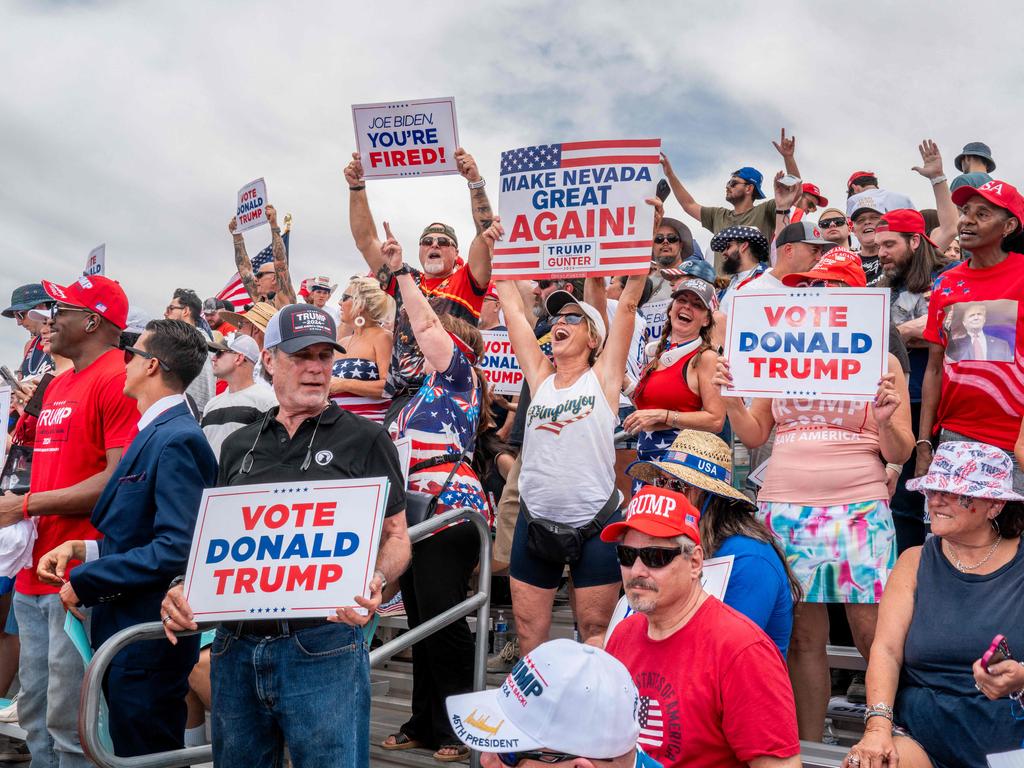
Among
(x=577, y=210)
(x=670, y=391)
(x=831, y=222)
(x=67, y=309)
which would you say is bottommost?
(x=670, y=391)

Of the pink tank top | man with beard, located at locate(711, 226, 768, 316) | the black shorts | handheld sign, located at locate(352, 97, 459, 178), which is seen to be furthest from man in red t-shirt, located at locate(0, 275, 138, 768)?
man with beard, located at locate(711, 226, 768, 316)

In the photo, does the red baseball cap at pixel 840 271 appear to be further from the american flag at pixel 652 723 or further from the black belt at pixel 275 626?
the black belt at pixel 275 626

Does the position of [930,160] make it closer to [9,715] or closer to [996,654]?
[996,654]

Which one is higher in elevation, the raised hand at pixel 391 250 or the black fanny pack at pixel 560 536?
the raised hand at pixel 391 250

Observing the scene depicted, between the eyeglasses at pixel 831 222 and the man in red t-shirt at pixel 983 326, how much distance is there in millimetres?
3051

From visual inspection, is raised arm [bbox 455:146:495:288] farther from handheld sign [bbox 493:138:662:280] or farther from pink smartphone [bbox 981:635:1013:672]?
pink smartphone [bbox 981:635:1013:672]

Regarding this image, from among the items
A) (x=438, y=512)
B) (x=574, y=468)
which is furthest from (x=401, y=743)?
(x=574, y=468)

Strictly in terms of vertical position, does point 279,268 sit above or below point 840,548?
above

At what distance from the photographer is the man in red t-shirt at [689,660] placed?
309 centimetres

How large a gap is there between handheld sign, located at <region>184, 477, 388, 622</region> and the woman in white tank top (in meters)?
1.57

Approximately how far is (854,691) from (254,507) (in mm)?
3578

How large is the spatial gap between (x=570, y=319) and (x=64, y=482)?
2565 mm

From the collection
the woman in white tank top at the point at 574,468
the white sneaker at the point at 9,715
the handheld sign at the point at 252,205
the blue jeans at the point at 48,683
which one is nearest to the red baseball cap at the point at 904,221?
the woman in white tank top at the point at 574,468

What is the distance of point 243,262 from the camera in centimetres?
1082
